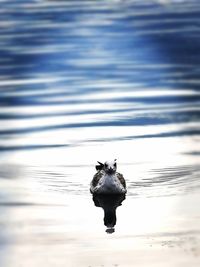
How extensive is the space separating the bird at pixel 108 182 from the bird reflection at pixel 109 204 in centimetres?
11

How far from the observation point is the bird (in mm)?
21969

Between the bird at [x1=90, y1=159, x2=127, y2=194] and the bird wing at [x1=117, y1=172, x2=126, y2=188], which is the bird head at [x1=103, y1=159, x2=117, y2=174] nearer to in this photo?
the bird at [x1=90, y1=159, x2=127, y2=194]

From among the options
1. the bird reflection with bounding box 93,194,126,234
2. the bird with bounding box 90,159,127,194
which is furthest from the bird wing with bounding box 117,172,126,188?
the bird reflection with bounding box 93,194,126,234

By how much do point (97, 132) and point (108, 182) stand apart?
16.8 feet

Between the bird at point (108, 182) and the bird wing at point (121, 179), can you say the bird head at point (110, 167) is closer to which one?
the bird at point (108, 182)

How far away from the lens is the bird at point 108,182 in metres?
22.0

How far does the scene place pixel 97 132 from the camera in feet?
89.2

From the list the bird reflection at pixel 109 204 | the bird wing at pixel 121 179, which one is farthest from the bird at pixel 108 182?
the bird reflection at pixel 109 204

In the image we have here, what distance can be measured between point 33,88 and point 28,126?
6.51 meters

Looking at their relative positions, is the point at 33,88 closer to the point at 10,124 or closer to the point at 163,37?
the point at 10,124

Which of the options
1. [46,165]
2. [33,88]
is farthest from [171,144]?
[33,88]

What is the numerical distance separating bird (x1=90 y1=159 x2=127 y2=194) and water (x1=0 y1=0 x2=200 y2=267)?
23 cm

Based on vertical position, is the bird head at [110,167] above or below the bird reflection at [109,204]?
above

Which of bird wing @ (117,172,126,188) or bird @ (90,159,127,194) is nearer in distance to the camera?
bird @ (90,159,127,194)
